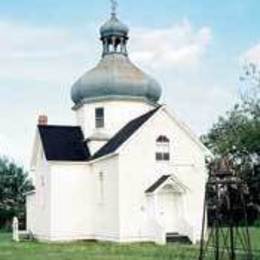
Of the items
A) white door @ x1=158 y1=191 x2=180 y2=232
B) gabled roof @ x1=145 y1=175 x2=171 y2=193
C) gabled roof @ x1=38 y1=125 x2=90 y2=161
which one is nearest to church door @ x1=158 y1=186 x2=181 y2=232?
white door @ x1=158 y1=191 x2=180 y2=232

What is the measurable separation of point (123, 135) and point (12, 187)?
94.5 ft

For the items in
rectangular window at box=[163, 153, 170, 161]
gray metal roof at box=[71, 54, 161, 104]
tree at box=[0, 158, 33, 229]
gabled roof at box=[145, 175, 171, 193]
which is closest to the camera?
gabled roof at box=[145, 175, 171, 193]

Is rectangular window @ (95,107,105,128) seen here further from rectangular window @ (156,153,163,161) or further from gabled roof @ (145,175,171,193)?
gabled roof @ (145,175,171,193)

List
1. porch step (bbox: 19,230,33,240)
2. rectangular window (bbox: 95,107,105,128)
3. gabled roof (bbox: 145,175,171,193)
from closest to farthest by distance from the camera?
gabled roof (bbox: 145,175,171,193), rectangular window (bbox: 95,107,105,128), porch step (bbox: 19,230,33,240)

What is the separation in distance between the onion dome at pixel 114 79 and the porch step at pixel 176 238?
8273mm

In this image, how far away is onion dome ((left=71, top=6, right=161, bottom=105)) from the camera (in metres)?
38.2

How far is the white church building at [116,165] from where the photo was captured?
33.3 metres

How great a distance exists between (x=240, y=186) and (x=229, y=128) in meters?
46.2

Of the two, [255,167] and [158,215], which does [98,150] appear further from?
[255,167]

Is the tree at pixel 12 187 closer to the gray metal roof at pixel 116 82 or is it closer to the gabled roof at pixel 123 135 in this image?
the gray metal roof at pixel 116 82

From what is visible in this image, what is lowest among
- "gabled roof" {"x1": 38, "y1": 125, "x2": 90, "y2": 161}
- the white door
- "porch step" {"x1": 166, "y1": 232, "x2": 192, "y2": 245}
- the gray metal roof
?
"porch step" {"x1": 166, "y1": 232, "x2": 192, "y2": 245}

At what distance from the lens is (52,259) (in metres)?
22.1

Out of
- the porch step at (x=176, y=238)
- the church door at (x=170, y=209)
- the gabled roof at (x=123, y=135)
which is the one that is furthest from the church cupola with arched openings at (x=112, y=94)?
the porch step at (x=176, y=238)

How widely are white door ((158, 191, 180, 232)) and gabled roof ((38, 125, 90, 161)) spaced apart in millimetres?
5381
